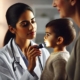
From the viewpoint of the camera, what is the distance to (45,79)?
27.5 inches

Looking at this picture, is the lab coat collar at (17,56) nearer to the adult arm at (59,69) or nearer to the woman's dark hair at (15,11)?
the woman's dark hair at (15,11)

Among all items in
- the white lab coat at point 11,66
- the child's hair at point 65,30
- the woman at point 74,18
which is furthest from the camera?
the white lab coat at point 11,66

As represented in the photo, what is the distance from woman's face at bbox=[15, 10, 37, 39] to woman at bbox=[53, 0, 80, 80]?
159 mm

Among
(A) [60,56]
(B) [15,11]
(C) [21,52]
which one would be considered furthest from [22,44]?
(A) [60,56]

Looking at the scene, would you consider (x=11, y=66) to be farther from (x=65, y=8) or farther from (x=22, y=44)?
(x=65, y=8)

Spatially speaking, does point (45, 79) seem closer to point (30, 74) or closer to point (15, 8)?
point (30, 74)

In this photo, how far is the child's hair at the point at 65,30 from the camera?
705 mm

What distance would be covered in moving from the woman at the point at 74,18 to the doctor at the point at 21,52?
0.18 meters

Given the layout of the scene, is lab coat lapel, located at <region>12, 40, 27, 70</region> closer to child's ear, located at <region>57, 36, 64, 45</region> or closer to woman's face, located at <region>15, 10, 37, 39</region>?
woman's face, located at <region>15, 10, 37, 39</region>

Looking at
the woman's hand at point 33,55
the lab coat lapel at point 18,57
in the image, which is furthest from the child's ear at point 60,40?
the lab coat lapel at point 18,57

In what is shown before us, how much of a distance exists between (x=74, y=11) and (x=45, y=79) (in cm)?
25

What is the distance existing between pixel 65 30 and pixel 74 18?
2.7 inches

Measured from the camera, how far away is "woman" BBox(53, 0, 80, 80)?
0.60m

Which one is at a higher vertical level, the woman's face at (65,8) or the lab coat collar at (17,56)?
the woman's face at (65,8)
